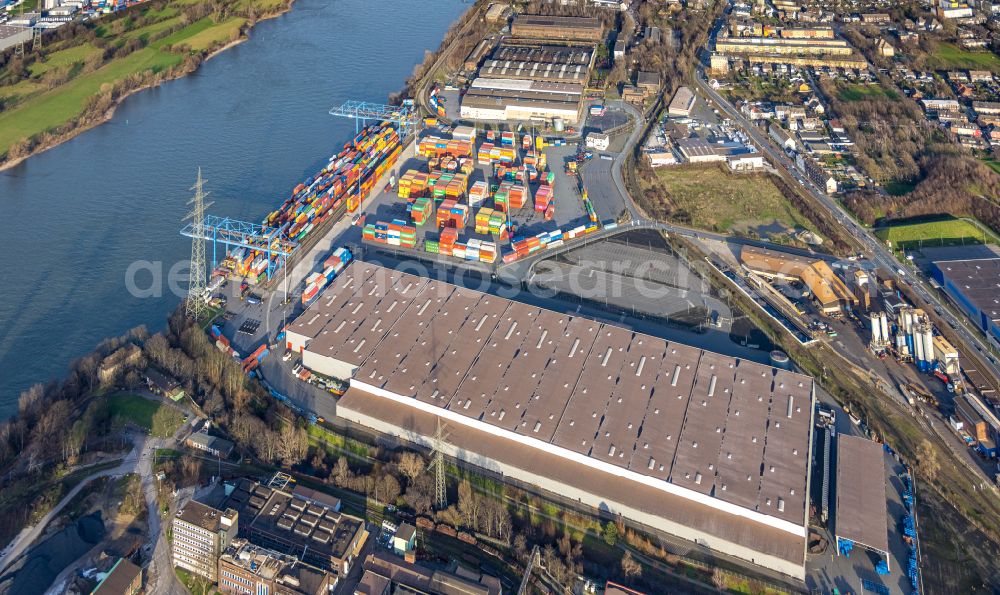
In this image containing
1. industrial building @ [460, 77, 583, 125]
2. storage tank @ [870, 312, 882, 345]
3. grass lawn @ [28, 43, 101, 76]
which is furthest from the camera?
grass lawn @ [28, 43, 101, 76]

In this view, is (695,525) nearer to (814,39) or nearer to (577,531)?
(577,531)

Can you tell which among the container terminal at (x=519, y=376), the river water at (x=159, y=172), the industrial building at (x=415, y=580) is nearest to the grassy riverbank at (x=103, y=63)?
the river water at (x=159, y=172)

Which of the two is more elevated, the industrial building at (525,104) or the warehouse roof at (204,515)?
the industrial building at (525,104)

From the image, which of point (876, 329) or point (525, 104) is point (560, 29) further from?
point (876, 329)

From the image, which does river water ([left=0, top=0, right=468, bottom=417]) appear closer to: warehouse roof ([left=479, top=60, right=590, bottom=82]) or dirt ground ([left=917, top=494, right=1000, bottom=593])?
warehouse roof ([left=479, top=60, right=590, bottom=82])

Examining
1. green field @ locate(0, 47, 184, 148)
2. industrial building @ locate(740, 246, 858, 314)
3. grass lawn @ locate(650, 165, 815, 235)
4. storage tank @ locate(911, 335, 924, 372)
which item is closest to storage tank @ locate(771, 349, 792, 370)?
industrial building @ locate(740, 246, 858, 314)

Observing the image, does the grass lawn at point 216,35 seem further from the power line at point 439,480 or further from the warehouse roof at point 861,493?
the warehouse roof at point 861,493

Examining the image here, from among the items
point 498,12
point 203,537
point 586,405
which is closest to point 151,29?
point 498,12

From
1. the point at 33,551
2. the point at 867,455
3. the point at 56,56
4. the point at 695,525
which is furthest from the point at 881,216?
the point at 56,56
